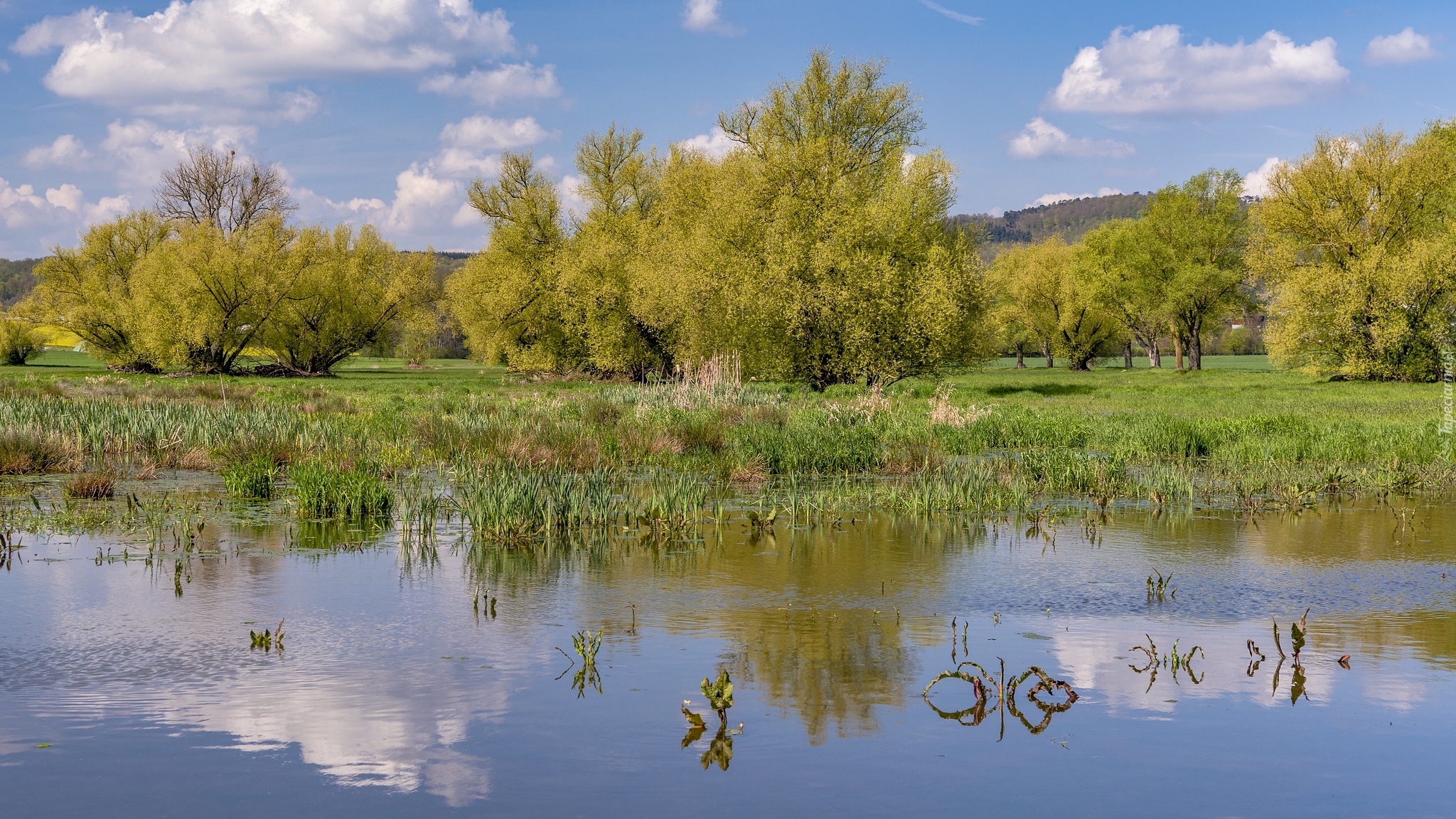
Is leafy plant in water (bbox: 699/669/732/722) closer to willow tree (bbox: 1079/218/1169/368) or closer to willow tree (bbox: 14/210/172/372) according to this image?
willow tree (bbox: 14/210/172/372)

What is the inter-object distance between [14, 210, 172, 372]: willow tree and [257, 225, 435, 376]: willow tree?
7.39 metres

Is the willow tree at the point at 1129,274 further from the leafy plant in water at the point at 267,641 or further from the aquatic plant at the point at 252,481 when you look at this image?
the leafy plant in water at the point at 267,641

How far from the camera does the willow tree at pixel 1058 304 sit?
8425cm

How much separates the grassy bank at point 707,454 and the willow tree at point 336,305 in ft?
133

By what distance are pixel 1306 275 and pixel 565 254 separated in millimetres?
34622

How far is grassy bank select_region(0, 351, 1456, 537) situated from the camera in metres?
14.0

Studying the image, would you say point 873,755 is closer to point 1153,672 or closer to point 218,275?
point 1153,672

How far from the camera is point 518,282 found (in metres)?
58.7

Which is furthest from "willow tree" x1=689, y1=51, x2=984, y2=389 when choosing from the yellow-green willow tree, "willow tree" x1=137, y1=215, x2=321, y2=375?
"willow tree" x1=137, y1=215, x2=321, y2=375

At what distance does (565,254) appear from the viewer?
57688 millimetres

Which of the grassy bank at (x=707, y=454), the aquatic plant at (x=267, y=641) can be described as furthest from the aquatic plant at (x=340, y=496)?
the aquatic plant at (x=267, y=641)

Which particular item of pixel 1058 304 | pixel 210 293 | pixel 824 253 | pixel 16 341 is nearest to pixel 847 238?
pixel 824 253

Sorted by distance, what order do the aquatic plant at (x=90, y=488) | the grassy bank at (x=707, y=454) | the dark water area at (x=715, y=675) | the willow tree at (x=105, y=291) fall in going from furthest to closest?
the willow tree at (x=105, y=291), the aquatic plant at (x=90, y=488), the grassy bank at (x=707, y=454), the dark water area at (x=715, y=675)

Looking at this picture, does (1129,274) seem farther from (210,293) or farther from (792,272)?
(210,293)
